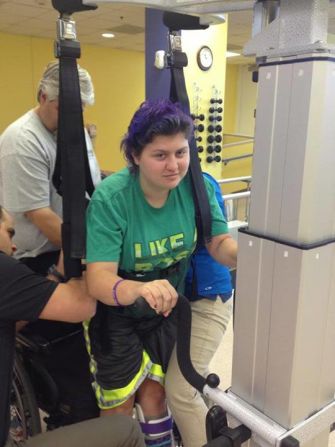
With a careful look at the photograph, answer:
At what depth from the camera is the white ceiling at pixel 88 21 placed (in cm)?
573

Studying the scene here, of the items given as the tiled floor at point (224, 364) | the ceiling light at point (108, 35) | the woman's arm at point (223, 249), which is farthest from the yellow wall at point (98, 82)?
the woman's arm at point (223, 249)

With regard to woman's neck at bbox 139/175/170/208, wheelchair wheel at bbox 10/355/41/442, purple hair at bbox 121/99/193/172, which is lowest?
wheelchair wheel at bbox 10/355/41/442

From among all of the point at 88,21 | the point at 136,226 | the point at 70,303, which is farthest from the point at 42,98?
the point at 88,21

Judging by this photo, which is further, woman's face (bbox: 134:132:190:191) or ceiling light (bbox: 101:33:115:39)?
ceiling light (bbox: 101:33:115:39)

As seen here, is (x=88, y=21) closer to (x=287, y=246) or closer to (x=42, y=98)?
(x=42, y=98)

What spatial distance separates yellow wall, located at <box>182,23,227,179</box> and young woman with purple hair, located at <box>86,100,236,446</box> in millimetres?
3606

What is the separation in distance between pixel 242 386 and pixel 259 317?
0.55 ft

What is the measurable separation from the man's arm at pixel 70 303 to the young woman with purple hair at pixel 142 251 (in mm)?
56

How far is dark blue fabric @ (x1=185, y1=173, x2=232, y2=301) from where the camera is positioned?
1.48 m

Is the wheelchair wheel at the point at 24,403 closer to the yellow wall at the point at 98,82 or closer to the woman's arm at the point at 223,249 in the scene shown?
the woman's arm at the point at 223,249

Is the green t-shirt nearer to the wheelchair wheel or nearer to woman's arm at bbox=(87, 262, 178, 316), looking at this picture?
woman's arm at bbox=(87, 262, 178, 316)

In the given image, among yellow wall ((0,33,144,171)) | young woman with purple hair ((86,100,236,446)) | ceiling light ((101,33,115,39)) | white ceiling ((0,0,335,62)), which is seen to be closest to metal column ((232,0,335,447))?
young woman with purple hair ((86,100,236,446))

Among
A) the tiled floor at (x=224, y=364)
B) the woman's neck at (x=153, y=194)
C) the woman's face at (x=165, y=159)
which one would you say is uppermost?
the woman's face at (x=165, y=159)

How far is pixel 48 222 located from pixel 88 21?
5813mm
